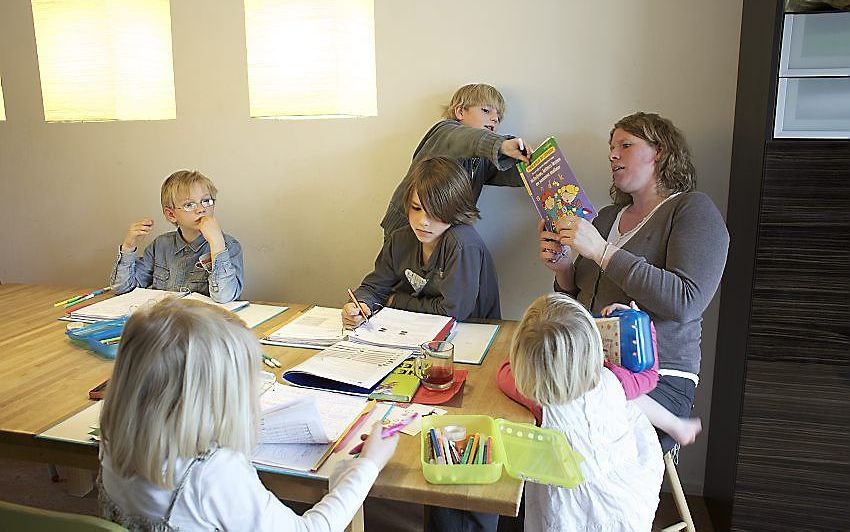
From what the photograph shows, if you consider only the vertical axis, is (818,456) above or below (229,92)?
below

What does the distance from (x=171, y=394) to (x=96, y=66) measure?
0.97m

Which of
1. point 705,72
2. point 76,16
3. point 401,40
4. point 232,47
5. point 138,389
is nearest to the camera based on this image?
point 138,389

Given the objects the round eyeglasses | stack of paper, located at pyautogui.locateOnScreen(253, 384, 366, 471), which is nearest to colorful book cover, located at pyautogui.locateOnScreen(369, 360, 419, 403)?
stack of paper, located at pyautogui.locateOnScreen(253, 384, 366, 471)

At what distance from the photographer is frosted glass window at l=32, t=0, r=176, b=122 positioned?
1.58 m

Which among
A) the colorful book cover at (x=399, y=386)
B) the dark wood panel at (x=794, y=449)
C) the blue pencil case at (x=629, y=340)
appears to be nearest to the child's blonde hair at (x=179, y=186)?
the colorful book cover at (x=399, y=386)

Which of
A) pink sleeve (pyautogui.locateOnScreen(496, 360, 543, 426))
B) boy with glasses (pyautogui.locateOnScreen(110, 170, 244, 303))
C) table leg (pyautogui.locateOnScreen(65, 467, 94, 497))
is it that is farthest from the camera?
table leg (pyautogui.locateOnScreen(65, 467, 94, 497))

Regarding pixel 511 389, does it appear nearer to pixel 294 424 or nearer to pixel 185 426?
pixel 294 424

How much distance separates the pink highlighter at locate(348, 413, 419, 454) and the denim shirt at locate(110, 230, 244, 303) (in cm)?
118

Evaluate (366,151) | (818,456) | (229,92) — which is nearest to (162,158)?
(229,92)

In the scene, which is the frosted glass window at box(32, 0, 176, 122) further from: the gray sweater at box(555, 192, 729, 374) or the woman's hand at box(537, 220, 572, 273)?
the gray sweater at box(555, 192, 729, 374)

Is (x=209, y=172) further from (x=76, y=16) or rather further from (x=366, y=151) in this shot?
(x=76, y=16)

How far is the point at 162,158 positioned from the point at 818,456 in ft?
8.68

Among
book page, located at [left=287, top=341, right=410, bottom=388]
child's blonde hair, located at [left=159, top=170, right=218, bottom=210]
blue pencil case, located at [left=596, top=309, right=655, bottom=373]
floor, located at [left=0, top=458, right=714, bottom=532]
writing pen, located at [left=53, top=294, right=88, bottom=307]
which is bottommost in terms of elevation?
floor, located at [left=0, top=458, right=714, bottom=532]

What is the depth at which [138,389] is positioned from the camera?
1.01 metres
